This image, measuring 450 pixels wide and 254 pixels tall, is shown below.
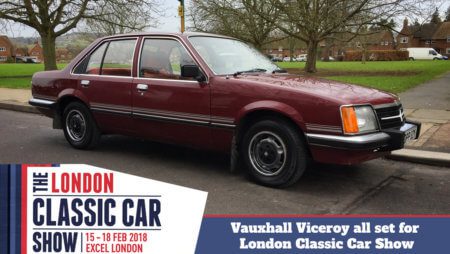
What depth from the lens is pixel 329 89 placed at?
15.6 ft

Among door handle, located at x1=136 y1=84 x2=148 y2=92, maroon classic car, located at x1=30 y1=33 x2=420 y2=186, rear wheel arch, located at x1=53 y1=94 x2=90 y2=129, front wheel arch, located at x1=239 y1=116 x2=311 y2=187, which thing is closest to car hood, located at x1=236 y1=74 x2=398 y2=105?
maroon classic car, located at x1=30 y1=33 x2=420 y2=186

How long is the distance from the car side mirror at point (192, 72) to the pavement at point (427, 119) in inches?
112

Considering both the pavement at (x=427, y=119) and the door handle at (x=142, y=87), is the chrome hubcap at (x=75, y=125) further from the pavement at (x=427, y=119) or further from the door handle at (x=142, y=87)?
the pavement at (x=427, y=119)

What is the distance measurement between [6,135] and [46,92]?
60.0 inches

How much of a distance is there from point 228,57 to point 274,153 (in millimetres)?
1483

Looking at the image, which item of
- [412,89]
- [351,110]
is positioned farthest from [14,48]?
[351,110]

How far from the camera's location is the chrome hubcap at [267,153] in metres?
4.80

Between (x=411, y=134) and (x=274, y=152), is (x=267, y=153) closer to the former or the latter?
(x=274, y=152)

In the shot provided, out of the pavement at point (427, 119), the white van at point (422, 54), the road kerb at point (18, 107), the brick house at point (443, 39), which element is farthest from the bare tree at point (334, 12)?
the brick house at point (443, 39)

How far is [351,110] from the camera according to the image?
4.42m

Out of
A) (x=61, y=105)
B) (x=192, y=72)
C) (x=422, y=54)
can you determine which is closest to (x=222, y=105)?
(x=192, y=72)

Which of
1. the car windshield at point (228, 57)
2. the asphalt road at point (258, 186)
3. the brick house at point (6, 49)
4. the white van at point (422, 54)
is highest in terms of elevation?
the brick house at point (6, 49)

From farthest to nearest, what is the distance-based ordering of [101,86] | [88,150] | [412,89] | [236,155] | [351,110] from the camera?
[412,89], [88,150], [101,86], [236,155], [351,110]

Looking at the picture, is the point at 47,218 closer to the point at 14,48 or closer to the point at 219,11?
the point at 219,11
